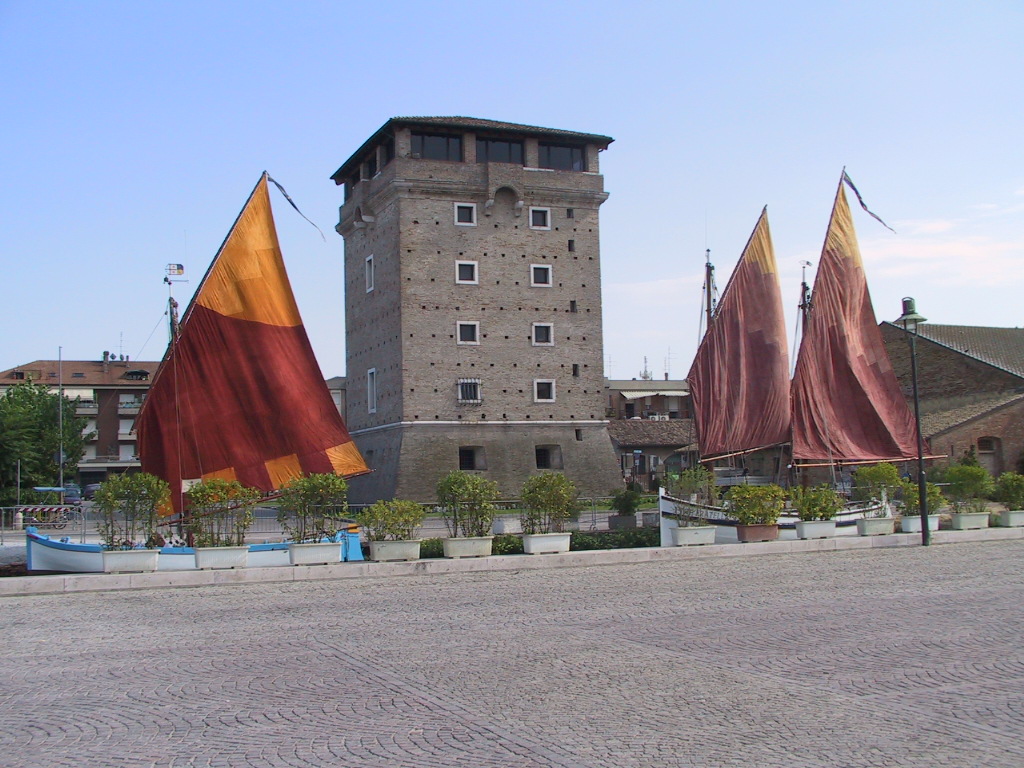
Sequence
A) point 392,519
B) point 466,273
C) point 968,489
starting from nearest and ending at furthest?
point 392,519 < point 968,489 < point 466,273

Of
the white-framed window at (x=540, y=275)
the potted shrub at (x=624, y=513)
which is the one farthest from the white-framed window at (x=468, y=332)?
the potted shrub at (x=624, y=513)

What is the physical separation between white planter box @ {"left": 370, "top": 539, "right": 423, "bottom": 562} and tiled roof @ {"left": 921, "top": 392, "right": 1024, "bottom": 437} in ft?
109

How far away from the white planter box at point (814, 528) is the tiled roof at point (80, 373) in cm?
6304

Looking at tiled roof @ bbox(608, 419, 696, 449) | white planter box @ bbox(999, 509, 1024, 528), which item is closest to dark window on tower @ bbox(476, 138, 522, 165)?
tiled roof @ bbox(608, 419, 696, 449)

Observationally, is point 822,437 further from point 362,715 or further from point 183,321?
point 362,715

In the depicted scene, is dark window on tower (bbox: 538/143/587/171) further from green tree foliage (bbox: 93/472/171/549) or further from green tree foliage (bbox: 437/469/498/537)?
green tree foliage (bbox: 93/472/171/549)

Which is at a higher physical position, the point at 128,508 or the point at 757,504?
the point at 128,508

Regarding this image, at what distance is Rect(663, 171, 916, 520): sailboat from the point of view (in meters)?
31.5

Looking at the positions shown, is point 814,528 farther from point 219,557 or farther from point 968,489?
point 219,557

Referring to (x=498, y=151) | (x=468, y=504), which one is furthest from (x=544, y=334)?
(x=468, y=504)

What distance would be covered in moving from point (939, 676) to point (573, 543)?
19.7 meters

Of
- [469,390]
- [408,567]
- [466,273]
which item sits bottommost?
[408,567]

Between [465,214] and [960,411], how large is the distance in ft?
84.3

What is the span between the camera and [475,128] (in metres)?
45.4
